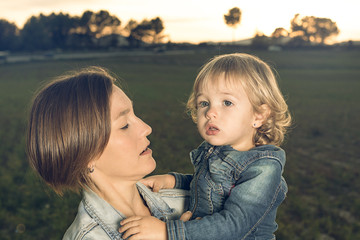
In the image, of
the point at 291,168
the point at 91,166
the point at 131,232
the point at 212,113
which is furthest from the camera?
the point at 291,168

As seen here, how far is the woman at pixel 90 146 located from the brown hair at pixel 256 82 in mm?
609

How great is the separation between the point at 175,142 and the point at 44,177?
7903mm

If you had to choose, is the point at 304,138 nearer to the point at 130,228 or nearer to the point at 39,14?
the point at 130,228

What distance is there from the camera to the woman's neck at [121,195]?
6.99 feet

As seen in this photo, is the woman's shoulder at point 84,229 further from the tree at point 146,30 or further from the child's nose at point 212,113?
the tree at point 146,30

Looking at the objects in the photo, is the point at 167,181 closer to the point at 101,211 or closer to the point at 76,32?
the point at 101,211

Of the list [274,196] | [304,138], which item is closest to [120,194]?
[274,196]

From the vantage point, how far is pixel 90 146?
1.89 meters

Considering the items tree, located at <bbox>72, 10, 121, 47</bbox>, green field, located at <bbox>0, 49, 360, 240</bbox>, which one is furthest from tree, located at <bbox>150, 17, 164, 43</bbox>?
green field, located at <bbox>0, 49, 360, 240</bbox>

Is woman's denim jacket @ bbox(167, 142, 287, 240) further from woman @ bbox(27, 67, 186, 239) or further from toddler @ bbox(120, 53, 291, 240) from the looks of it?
woman @ bbox(27, 67, 186, 239)

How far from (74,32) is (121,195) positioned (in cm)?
9893

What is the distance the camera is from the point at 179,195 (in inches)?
99.7

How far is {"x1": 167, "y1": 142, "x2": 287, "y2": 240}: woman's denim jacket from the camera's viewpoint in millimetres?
1911

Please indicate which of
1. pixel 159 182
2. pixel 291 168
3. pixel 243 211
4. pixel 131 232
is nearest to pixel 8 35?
pixel 291 168
